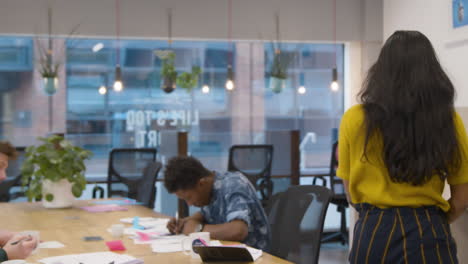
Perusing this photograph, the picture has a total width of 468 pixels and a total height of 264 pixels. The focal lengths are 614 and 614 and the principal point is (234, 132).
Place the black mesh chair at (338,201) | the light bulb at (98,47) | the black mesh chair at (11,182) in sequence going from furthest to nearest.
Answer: the light bulb at (98,47) → the black mesh chair at (338,201) → the black mesh chair at (11,182)

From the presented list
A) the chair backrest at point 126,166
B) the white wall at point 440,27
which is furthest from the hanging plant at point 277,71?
the white wall at point 440,27

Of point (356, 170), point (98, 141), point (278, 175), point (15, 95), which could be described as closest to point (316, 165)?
point (278, 175)

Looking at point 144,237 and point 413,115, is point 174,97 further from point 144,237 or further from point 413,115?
point 413,115

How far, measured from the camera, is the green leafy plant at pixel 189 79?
6.97 m

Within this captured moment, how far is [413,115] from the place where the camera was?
2117 millimetres

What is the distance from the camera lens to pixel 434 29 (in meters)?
3.99

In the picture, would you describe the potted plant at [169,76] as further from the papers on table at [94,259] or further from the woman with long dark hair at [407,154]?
the woman with long dark hair at [407,154]

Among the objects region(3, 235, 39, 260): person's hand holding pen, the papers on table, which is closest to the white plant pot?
the papers on table

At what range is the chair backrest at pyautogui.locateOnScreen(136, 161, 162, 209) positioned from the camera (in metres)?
4.85

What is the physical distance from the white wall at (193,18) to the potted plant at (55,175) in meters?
2.43

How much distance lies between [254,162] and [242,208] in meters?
3.59

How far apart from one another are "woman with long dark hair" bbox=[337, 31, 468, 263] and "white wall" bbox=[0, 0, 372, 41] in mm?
4765

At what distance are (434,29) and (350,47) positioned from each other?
338 cm

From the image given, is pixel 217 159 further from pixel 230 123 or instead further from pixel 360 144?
pixel 360 144
